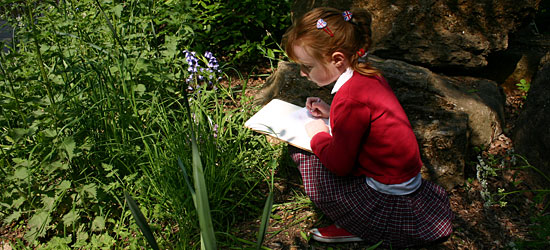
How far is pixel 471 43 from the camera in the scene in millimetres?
3209

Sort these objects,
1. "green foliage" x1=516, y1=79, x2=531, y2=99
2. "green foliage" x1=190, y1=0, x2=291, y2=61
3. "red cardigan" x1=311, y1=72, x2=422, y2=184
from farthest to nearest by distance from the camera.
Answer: "green foliage" x1=190, y1=0, x2=291, y2=61 → "green foliage" x1=516, y1=79, x2=531, y2=99 → "red cardigan" x1=311, y1=72, x2=422, y2=184

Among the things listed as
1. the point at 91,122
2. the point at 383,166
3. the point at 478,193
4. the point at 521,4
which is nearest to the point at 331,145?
the point at 383,166

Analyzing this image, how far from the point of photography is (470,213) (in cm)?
231

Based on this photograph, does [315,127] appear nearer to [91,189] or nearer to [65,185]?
[91,189]

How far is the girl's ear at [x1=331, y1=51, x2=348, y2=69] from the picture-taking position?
1841 mm

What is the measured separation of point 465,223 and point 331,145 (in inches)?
38.2

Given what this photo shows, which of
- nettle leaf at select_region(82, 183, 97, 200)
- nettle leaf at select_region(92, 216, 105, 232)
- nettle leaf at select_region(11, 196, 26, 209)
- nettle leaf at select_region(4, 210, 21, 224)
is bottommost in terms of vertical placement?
nettle leaf at select_region(92, 216, 105, 232)

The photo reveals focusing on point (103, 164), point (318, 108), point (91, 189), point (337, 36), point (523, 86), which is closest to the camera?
point (337, 36)

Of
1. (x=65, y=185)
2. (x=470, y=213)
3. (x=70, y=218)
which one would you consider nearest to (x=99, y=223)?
(x=70, y=218)

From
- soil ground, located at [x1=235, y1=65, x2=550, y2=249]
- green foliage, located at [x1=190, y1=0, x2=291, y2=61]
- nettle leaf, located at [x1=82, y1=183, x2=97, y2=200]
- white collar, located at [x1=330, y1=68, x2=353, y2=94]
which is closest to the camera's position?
white collar, located at [x1=330, y1=68, x2=353, y2=94]

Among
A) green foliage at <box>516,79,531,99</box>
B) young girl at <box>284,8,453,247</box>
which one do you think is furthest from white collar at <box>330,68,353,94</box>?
green foliage at <box>516,79,531,99</box>

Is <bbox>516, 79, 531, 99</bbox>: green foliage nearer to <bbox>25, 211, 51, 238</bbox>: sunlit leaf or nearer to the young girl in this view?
the young girl

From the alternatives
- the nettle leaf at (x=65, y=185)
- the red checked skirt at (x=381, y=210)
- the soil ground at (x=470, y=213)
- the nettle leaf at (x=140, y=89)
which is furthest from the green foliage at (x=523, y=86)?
the nettle leaf at (x=65, y=185)

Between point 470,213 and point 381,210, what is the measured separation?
0.70m
